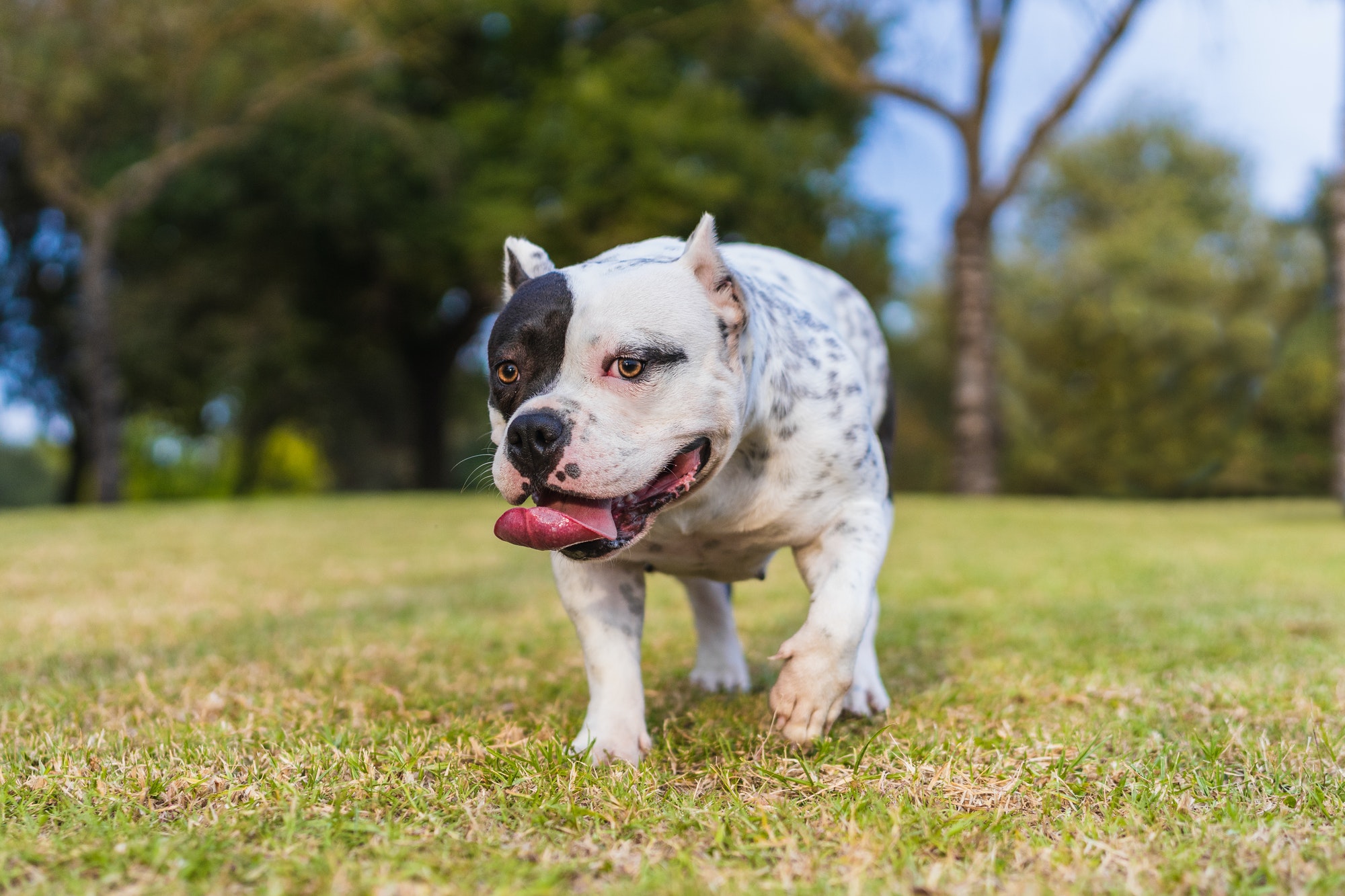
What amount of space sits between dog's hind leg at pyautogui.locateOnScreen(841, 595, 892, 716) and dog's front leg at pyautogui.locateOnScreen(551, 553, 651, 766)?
72 cm

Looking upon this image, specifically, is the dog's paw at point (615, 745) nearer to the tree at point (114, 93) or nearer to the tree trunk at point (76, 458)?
the tree at point (114, 93)

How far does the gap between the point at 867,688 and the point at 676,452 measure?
1202 mm

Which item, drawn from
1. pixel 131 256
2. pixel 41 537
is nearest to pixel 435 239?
pixel 131 256

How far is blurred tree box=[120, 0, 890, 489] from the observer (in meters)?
18.2

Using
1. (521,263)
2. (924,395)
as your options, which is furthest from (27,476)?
(521,263)

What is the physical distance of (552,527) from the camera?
234 centimetres

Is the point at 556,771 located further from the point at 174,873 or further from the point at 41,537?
the point at 41,537

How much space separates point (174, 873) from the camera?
182cm

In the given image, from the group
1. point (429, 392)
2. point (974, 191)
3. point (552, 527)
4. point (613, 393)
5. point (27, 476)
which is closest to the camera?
point (552, 527)

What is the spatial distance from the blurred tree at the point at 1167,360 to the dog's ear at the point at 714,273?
969 inches

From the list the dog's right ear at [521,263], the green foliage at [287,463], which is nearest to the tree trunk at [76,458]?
the green foliage at [287,463]

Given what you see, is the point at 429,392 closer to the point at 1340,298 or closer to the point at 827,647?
the point at 1340,298

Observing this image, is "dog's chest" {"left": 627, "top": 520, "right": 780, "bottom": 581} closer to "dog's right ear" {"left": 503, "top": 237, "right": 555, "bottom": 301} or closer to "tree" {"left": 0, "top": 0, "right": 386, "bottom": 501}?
"dog's right ear" {"left": 503, "top": 237, "right": 555, "bottom": 301}

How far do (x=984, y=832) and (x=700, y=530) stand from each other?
1.00 meters
